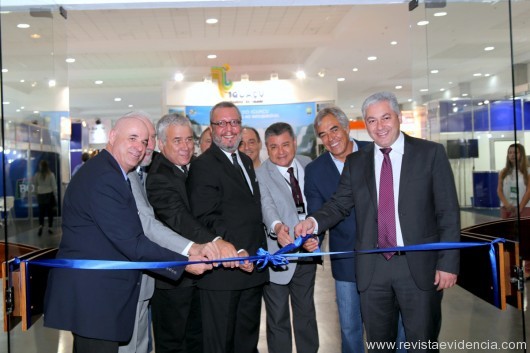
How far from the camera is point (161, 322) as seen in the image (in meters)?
3.60

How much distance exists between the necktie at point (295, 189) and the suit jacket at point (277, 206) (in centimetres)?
4

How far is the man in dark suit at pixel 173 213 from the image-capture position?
3.17 metres

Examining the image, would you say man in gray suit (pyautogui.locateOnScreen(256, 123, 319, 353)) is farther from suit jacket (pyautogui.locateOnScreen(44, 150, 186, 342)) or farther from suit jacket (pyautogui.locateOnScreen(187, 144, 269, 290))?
suit jacket (pyautogui.locateOnScreen(44, 150, 186, 342))

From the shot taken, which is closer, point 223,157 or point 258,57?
point 223,157

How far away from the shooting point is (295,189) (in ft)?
12.2

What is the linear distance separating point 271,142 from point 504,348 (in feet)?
8.65


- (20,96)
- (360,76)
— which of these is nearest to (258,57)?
(360,76)

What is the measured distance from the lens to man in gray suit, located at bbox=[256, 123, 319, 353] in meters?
3.60

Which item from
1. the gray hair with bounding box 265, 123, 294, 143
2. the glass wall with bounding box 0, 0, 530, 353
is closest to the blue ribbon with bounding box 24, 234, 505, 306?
the glass wall with bounding box 0, 0, 530, 353

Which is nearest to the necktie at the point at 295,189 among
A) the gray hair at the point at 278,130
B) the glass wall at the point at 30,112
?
the gray hair at the point at 278,130

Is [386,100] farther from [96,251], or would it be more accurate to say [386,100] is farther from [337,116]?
[96,251]

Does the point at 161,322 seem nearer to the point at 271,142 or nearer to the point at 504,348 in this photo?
the point at 271,142

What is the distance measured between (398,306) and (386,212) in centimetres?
54

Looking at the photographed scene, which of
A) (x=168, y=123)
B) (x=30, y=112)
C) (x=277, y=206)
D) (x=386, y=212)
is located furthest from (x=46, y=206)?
(x=386, y=212)
